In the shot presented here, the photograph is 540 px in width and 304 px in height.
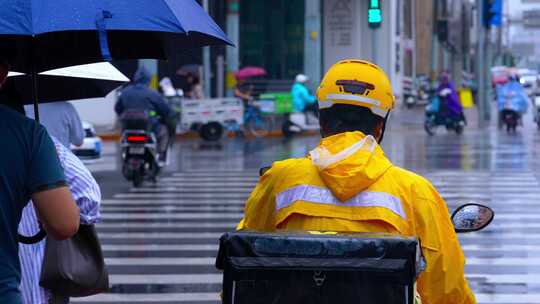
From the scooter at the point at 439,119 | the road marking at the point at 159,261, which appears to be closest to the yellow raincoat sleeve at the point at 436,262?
the road marking at the point at 159,261

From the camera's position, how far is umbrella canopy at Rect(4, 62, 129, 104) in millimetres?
5602

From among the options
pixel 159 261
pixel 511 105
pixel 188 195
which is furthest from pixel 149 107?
pixel 511 105

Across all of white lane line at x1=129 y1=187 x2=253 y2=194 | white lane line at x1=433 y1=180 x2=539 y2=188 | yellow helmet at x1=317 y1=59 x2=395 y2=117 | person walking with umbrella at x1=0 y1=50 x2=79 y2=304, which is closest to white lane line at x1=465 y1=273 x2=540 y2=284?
yellow helmet at x1=317 y1=59 x2=395 y2=117

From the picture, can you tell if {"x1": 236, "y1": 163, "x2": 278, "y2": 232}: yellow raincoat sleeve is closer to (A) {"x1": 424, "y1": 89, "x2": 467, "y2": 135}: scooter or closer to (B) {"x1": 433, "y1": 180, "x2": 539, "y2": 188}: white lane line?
(B) {"x1": 433, "y1": 180, "x2": 539, "y2": 188}: white lane line

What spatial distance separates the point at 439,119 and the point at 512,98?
7.46 ft

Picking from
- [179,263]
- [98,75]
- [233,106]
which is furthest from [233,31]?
[98,75]

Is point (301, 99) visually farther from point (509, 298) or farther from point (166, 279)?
point (509, 298)

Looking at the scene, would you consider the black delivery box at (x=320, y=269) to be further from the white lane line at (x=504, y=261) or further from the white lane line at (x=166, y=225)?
the white lane line at (x=166, y=225)

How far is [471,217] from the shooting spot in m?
4.09

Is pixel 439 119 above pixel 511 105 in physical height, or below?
below

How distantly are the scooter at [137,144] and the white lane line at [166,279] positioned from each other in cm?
781

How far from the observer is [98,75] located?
18.8ft

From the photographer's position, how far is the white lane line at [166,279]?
996 centimetres

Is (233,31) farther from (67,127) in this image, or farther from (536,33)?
(536,33)
